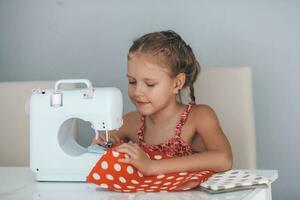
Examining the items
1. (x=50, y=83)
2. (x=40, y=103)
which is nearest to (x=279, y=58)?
(x=50, y=83)

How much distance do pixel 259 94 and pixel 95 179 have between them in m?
1.12

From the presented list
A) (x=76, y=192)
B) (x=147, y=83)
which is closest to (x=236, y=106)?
(x=147, y=83)

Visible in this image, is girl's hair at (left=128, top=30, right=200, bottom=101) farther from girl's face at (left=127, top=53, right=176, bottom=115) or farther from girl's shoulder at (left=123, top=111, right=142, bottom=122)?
girl's shoulder at (left=123, top=111, right=142, bottom=122)

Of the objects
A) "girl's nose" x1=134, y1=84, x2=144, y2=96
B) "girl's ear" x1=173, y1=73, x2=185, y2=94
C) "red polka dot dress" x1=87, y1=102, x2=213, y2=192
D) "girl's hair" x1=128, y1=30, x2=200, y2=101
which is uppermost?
"girl's hair" x1=128, y1=30, x2=200, y2=101

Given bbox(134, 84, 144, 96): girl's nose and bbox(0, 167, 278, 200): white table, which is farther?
bbox(134, 84, 144, 96): girl's nose

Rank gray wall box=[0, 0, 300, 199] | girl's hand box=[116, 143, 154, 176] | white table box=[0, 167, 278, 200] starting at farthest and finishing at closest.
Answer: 1. gray wall box=[0, 0, 300, 199]
2. girl's hand box=[116, 143, 154, 176]
3. white table box=[0, 167, 278, 200]

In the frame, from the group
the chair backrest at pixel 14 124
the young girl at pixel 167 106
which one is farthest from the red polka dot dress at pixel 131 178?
the chair backrest at pixel 14 124

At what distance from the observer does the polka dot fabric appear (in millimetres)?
1619

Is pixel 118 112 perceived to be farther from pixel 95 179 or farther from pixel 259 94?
pixel 259 94

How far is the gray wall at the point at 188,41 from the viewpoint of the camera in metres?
2.62

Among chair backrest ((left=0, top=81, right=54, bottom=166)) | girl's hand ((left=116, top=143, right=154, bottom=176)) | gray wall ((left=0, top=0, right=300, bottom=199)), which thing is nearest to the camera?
girl's hand ((left=116, top=143, right=154, bottom=176))

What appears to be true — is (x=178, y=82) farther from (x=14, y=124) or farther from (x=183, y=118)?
(x=14, y=124)

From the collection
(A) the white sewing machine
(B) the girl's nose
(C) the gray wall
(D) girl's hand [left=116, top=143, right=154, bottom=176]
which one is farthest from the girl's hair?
(C) the gray wall

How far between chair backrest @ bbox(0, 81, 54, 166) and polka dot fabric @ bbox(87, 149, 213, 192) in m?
0.81
